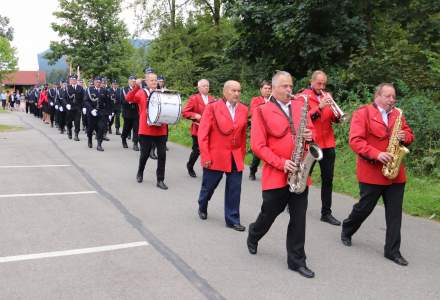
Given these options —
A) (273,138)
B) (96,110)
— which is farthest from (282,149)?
(96,110)

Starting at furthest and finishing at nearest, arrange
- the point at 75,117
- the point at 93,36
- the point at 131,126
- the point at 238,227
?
1. the point at 93,36
2. the point at 75,117
3. the point at 131,126
4. the point at 238,227

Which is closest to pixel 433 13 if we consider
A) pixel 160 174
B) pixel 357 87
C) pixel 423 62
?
pixel 423 62

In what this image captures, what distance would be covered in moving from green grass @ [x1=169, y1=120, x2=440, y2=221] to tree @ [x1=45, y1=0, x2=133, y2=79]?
38.8 m

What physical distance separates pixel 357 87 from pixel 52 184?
757 centimetres

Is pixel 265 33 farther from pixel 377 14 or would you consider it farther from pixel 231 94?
pixel 231 94

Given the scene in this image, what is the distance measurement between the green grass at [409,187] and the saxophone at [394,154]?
7.81 ft

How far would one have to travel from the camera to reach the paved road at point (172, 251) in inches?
176

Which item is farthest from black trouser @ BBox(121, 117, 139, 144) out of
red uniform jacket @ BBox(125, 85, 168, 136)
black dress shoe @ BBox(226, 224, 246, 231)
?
black dress shoe @ BBox(226, 224, 246, 231)

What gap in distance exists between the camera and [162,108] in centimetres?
880

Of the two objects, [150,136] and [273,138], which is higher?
[273,138]

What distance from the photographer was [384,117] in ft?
17.8

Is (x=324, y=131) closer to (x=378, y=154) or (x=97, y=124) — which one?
(x=378, y=154)

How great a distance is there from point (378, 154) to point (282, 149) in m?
1.09

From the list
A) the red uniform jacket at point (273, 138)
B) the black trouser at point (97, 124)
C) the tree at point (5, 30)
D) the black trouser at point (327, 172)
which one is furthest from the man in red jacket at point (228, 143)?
the tree at point (5, 30)
